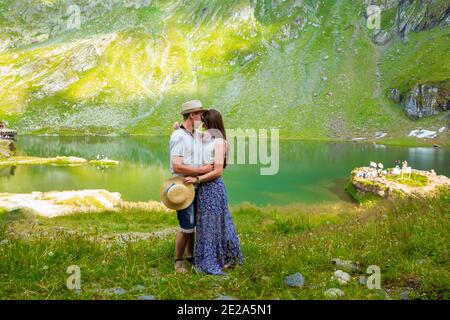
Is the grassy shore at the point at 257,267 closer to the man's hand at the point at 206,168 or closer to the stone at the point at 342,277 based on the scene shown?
the stone at the point at 342,277

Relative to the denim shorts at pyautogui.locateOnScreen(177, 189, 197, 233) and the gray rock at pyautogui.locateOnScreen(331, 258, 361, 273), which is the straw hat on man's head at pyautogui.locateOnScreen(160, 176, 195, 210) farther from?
the gray rock at pyautogui.locateOnScreen(331, 258, 361, 273)

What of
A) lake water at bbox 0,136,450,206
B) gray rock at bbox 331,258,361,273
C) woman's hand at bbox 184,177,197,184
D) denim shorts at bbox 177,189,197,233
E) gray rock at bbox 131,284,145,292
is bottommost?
lake water at bbox 0,136,450,206

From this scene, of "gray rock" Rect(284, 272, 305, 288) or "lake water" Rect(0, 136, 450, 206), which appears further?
"lake water" Rect(0, 136, 450, 206)

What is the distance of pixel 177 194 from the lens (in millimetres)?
9016

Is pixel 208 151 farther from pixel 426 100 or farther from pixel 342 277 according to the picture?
pixel 426 100

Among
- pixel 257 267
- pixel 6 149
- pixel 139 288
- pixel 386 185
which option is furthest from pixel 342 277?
pixel 6 149

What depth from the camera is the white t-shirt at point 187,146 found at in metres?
9.20

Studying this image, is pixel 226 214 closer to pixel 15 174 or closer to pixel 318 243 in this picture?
pixel 318 243

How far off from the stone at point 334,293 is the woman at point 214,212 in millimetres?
2665

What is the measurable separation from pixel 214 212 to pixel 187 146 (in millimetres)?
1715

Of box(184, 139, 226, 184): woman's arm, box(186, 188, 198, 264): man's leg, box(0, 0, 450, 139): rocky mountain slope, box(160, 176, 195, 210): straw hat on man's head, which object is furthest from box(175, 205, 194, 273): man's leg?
box(0, 0, 450, 139): rocky mountain slope

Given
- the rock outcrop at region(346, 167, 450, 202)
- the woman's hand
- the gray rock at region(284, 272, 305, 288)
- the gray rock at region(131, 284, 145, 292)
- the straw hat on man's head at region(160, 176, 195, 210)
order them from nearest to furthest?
the gray rock at region(131, 284, 145, 292) → the gray rock at region(284, 272, 305, 288) → the straw hat on man's head at region(160, 176, 195, 210) → the woman's hand → the rock outcrop at region(346, 167, 450, 202)

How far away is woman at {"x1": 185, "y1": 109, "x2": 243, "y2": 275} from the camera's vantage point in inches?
364

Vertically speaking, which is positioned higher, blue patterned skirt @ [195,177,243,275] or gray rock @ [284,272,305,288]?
blue patterned skirt @ [195,177,243,275]
